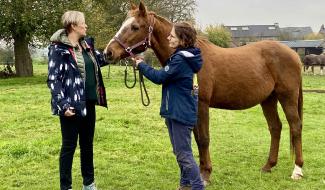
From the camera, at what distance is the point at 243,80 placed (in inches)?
249

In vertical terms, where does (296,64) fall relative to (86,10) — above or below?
below

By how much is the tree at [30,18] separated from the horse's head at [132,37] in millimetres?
17690

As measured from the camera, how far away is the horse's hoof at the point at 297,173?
6383mm

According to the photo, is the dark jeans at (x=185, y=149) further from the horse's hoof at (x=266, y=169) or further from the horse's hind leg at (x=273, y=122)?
the horse's hind leg at (x=273, y=122)

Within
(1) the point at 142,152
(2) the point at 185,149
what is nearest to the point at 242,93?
(2) the point at 185,149

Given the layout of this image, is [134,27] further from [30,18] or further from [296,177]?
[30,18]

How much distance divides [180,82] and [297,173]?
2.81 meters

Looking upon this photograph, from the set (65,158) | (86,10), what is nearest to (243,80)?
(65,158)

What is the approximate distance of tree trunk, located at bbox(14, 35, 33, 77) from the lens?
2516 centimetres

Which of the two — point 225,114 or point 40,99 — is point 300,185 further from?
point 40,99

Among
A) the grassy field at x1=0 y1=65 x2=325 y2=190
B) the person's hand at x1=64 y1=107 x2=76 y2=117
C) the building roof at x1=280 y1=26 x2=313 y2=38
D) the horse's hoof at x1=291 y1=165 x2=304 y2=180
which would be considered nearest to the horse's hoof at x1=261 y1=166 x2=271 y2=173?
the grassy field at x1=0 y1=65 x2=325 y2=190

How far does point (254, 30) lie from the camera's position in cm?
10606

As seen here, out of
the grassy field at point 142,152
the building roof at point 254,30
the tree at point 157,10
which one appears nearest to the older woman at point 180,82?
the grassy field at point 142,152

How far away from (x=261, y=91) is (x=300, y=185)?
1.43 meters
